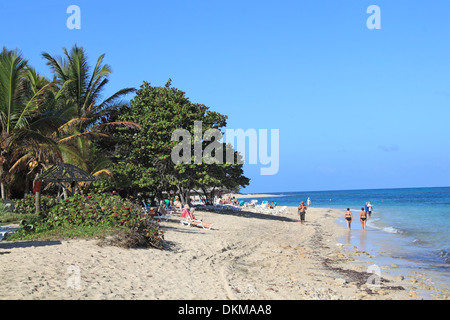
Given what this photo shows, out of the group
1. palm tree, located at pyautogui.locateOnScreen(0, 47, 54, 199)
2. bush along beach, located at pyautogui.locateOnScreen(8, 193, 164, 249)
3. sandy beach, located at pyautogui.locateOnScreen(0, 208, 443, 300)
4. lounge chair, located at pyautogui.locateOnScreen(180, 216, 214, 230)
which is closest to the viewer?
sandy beach, located at pyautogui.locateOnScreen(0, 208, 443, 300)

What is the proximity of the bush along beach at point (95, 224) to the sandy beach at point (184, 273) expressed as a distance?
453 mm

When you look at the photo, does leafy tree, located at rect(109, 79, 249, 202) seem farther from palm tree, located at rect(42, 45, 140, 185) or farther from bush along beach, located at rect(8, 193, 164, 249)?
bush along beach, located at rect(8, 193, 164, 249)

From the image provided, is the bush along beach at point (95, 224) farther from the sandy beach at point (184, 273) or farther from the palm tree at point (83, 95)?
the palm tree at point (83, 95)

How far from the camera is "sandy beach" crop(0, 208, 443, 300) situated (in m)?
6.89

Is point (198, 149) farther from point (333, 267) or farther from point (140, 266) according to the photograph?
point (140, 266)

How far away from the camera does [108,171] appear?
18.7 metres

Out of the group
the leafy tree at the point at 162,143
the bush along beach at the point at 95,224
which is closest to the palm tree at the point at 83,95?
the leafy tree at the point at 162,143

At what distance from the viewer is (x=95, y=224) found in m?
11.4

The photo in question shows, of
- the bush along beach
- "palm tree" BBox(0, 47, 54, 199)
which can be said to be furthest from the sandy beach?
"palm tree" BBox(0, 47, 54, 199)

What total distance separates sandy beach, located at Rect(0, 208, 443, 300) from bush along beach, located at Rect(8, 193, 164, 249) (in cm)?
45

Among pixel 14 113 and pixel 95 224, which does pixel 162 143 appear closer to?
pixel 14 113

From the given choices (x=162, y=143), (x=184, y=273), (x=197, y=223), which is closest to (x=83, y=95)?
(x=162, y=143)

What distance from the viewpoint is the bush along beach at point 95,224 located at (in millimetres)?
10602
